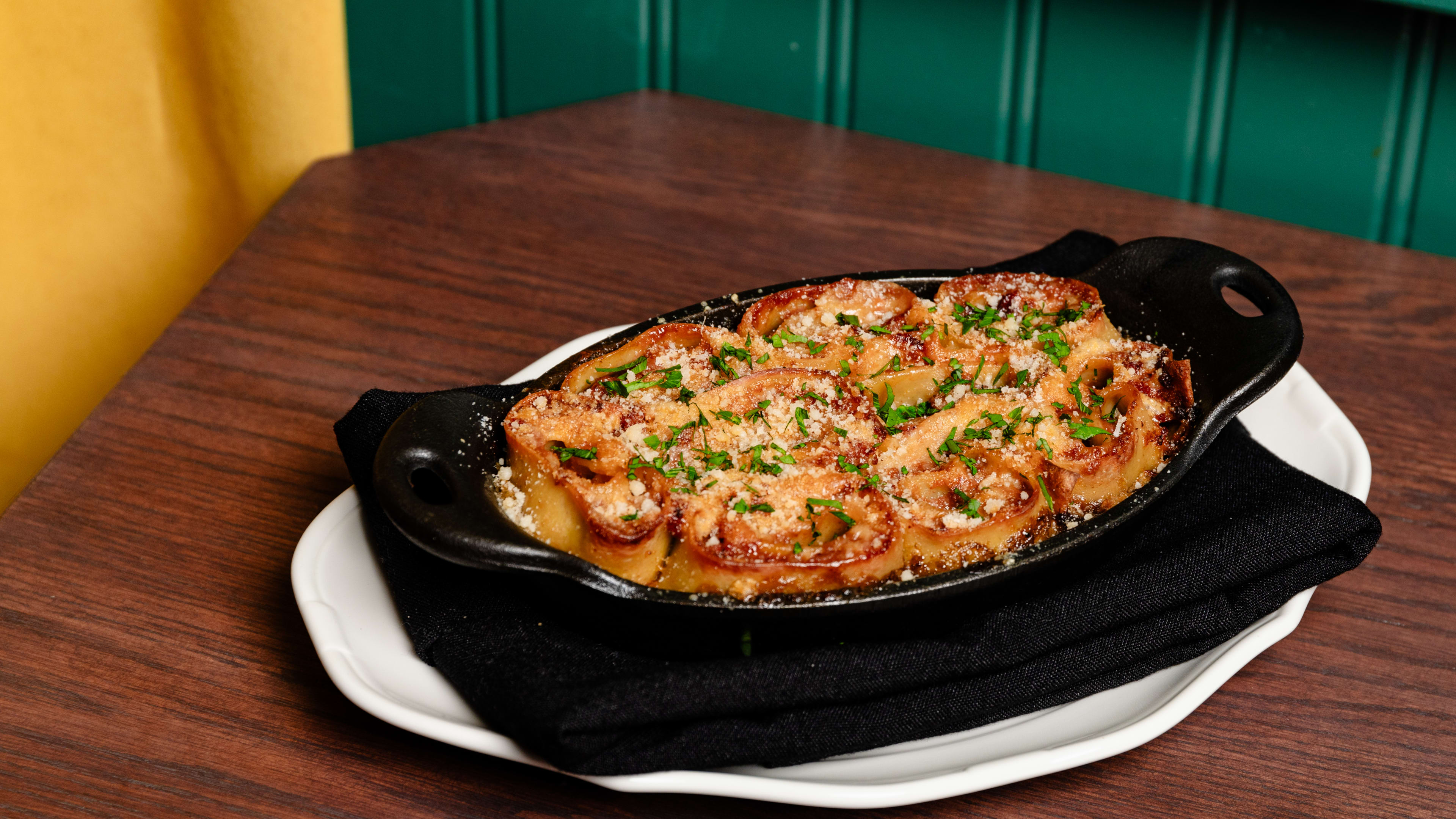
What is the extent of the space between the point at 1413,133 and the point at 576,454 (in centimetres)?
135

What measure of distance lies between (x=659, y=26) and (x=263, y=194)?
0.70 m

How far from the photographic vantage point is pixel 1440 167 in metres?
1.63

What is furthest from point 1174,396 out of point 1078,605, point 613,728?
point 613,728

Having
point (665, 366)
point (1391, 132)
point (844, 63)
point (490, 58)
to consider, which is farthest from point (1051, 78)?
point (665, 366)

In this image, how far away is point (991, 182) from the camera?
1655 millimetres

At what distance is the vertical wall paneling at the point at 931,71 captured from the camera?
179 centimetres

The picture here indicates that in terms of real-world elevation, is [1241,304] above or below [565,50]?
below

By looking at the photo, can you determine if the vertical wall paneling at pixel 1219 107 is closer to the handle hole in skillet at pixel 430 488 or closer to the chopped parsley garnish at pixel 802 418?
the chopped parsley garnish at pixel 802 418

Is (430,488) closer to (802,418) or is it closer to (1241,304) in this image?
(802,418)

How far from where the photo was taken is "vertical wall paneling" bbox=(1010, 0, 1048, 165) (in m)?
1.74

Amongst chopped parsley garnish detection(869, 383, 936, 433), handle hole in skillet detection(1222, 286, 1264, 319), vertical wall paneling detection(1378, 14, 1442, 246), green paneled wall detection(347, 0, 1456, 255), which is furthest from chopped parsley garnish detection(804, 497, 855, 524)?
vertical wall paneling detection(1378, 14, 1442, 246)

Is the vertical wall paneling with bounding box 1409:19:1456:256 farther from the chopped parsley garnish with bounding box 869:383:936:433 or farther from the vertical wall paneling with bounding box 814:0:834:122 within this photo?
the chopped parsley garnish with bounding box 869:383:936:433

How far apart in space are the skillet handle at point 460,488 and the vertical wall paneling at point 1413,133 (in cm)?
131

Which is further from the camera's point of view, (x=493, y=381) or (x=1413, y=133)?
(x=1413, y=133)
